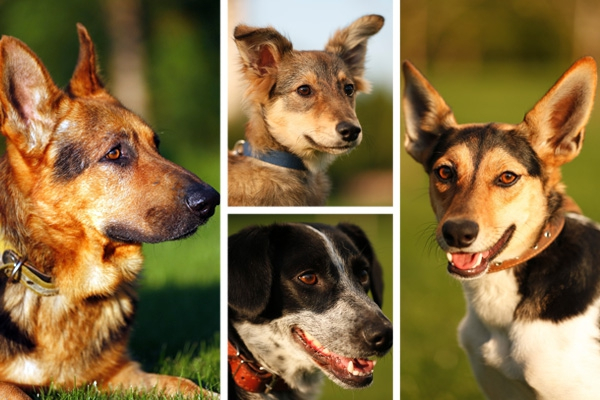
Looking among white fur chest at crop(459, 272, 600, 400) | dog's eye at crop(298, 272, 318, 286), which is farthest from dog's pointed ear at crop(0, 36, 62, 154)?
white fur chest at crop(459, 272, 600, 400)

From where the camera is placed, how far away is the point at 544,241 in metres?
2.95

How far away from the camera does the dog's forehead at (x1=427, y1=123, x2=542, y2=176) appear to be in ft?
9.73

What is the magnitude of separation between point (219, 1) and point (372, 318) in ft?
5.76

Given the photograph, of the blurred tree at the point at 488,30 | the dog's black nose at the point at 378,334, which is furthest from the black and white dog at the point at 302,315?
the blurred tree at the point at 488,30

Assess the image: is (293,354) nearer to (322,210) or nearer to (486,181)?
(322,210)

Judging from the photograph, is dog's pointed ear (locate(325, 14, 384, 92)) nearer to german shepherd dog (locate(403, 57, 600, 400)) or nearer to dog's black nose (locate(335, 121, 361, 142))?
dog's black nose (locate(335, 121, 361, 142))

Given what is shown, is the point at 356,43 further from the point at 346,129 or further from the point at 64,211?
the point at 64,211

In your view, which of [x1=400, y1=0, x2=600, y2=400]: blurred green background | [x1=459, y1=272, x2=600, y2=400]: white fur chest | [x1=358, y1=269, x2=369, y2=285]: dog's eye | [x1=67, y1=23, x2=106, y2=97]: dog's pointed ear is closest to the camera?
[x1=459, y1=272, x2=600, y2=400]: white fur chest

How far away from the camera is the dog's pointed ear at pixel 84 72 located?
3.19 metres

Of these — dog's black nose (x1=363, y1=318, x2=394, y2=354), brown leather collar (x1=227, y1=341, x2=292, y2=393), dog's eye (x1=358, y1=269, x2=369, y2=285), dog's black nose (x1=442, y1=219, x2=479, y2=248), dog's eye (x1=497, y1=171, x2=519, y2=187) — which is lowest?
brown leather collar (x1=227, y1=341, x2=292, y2=393)

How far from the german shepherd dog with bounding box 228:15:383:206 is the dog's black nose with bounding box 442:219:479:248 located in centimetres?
60

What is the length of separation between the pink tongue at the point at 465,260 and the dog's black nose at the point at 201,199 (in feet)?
3.54

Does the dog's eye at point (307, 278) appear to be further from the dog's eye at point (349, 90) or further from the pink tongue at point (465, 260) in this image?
the dog's eye at point (349, 90)

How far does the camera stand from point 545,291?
292 centimetres
